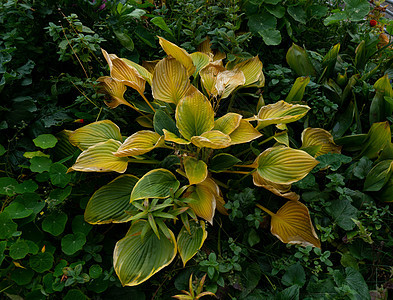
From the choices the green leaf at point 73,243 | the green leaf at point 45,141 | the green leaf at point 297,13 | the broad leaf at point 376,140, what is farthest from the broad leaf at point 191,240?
the green leaf at point 297,13

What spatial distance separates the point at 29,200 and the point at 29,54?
89 centimetres

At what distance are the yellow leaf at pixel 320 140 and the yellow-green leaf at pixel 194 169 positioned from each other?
621 mm

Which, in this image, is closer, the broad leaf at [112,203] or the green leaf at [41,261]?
the green leaf at [41,261]

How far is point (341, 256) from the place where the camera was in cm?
151

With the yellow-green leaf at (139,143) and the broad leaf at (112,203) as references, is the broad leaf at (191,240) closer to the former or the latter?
the broad leaf at (112,203)

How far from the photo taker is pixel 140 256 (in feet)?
4.50

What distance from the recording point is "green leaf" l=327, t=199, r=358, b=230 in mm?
1464

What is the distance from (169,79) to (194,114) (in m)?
0.28

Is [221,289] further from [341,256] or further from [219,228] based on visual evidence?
[341,256]

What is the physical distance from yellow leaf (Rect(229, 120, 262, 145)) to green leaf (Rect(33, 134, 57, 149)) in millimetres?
896

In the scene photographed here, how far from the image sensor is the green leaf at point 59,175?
1.51m

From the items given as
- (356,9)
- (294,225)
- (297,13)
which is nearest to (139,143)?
(294,225)

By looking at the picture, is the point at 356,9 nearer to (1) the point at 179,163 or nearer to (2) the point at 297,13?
(2) the point at 297,13

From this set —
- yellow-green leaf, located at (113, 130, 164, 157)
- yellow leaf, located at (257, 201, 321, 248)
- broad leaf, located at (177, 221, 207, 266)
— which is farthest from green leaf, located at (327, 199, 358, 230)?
yellow-green leaf, located at (113, 130, 164, 157)
